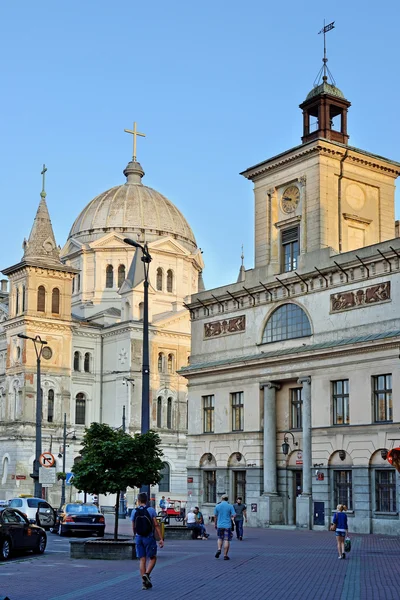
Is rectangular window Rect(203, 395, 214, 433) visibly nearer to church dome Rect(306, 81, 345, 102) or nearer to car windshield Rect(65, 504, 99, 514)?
car windshield Rect(65, 504, 99, 514)

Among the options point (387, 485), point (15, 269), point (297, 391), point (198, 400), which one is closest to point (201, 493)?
point (198, 400)

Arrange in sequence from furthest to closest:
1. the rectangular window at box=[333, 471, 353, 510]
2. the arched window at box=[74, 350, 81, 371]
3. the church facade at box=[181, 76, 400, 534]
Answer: the arched window at box=[74, 350, 81, 371] → the rectangular window at box=[333, 471, 353, 510] → the church facade at box=[181, 76, 400, 534]

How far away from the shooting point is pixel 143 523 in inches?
784

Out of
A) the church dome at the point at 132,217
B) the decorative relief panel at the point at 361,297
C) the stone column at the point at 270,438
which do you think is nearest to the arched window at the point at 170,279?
the church dome at the point at 132,217

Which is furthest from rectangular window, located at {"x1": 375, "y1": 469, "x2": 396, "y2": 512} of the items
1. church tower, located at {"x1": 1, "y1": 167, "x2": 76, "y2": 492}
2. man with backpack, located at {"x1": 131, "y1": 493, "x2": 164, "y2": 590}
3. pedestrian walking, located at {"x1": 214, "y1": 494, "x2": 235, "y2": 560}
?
church tower, located at {"x1": 1, "y1": 167, "x2": 76, "y2": 492}

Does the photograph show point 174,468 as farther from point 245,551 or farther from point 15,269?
point 245,551

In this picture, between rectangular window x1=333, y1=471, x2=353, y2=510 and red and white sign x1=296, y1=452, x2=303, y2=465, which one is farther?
red and white sign x1=296, y1=452, x2=303, y2=465

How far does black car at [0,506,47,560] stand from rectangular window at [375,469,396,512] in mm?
18220

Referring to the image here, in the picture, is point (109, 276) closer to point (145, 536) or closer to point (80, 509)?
point (80, 509)

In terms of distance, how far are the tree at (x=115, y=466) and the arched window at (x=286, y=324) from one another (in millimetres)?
21092

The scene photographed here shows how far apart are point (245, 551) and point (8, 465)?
5687cm

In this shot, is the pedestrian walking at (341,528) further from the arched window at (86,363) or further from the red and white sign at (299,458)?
the arched window at (86,363)

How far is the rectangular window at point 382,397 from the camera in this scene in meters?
43.0

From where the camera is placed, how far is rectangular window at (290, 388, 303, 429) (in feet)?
159
